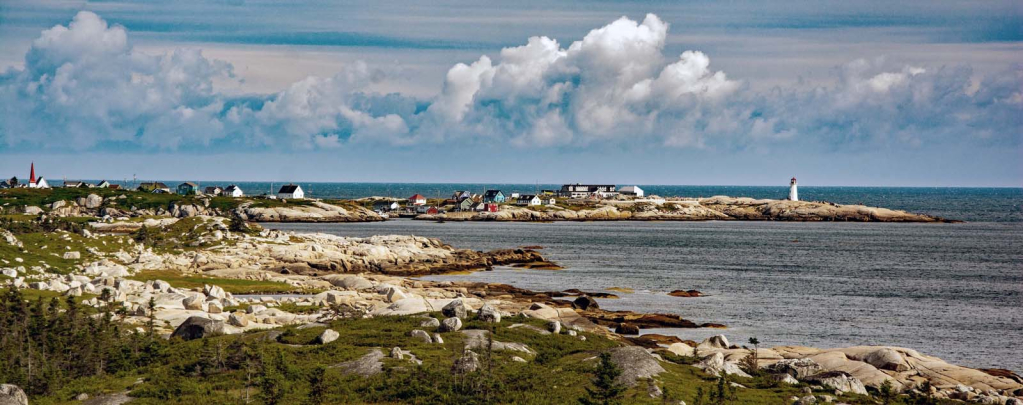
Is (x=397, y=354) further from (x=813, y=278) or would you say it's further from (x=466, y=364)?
(x=813, y=278)

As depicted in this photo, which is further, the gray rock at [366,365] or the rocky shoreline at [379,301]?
the rocky shoreline at [379,301]

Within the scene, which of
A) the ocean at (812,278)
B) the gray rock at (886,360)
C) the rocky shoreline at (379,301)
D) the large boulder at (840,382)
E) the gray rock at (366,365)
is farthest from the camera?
the ocean at (812,278)

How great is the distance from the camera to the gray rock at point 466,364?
27.8 metres

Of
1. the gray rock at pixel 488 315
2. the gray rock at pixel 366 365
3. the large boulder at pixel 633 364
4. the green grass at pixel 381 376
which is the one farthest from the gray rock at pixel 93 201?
the large boulder at pixel 633 364

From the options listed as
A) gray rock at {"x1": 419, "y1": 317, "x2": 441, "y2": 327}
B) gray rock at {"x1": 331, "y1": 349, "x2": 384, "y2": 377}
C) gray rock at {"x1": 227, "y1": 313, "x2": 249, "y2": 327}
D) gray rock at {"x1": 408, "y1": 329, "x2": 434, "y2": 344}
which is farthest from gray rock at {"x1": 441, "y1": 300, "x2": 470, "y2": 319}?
gray rock at {"x1": 227, "y1": 313, "x2": 249, "y2": 327}

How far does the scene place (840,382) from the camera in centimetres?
3117

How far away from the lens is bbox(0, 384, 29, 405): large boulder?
2380 centimetres

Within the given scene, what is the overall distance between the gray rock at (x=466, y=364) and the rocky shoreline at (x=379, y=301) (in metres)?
4.39

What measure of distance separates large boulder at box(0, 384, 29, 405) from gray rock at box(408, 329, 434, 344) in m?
13.7

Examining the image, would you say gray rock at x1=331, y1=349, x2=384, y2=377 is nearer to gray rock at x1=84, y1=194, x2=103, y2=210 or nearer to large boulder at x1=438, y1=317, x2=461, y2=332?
large boulder at x1=438, y1=317, x2=461, y2=332

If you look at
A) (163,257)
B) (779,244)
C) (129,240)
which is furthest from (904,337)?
(779,244)

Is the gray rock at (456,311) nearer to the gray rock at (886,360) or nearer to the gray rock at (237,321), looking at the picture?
the gray rock at (237,321)

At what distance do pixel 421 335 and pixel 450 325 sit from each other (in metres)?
1.78

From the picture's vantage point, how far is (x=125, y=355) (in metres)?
31.3
